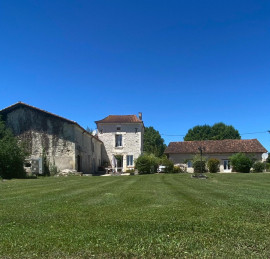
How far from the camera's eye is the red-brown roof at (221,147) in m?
37.1

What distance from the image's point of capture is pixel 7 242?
4223mm

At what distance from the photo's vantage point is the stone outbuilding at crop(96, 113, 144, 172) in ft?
123

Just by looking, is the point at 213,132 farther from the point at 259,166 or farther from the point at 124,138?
the point at 124,138

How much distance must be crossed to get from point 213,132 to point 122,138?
36.0 m

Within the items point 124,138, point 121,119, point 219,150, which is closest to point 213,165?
point 219,150

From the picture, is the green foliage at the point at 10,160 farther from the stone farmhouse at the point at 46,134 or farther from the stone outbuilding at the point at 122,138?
the stone outbuilding at the point at 122,138

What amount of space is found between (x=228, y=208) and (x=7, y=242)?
476 cm

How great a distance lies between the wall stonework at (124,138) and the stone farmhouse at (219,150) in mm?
4783

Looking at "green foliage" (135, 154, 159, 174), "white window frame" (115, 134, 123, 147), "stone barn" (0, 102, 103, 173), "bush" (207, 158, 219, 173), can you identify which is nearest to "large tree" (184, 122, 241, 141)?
"bush" (207, 158, 219, 173)

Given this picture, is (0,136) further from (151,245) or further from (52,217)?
(151,245)

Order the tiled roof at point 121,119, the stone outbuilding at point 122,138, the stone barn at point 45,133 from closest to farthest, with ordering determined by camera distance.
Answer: the stone barn at point 45,133 < the stone outbuilding at point 122,138 < the tiled roof at point 121,119

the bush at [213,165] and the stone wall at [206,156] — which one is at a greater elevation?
the stone wall at [206,156]

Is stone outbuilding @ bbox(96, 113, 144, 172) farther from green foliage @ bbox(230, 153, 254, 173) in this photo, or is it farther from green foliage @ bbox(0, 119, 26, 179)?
green foliage @ bbox(0, 119, 26, 179)

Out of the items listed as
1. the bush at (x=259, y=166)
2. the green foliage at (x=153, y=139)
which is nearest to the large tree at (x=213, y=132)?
the green foliage at (x=153, y=139)
